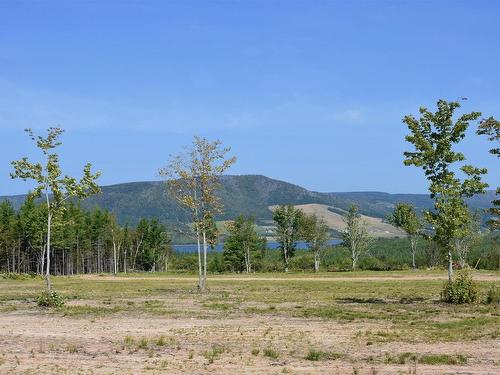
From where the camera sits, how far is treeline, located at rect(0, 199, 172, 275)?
102438 mm

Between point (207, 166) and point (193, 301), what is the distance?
37.8 feet

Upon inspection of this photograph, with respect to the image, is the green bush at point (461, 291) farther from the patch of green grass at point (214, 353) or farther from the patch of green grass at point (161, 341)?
the patch of green grass at point (161, 341)

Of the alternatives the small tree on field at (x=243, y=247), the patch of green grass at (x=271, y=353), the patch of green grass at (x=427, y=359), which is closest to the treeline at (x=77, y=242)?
the small tree on field at (x=243, y=247)

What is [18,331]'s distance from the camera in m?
21.5

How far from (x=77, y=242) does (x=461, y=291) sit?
94532 millimetres

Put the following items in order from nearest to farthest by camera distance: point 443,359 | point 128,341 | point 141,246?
1. point 443,359
2. point 128,341
3. point 141,246

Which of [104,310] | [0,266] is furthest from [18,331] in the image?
[0,266]

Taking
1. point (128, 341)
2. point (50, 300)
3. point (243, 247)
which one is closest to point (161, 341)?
point (128, 341)

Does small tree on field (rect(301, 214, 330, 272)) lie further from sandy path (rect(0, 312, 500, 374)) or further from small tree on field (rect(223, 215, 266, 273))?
sandy path (rect(0, 312, 500, 374))

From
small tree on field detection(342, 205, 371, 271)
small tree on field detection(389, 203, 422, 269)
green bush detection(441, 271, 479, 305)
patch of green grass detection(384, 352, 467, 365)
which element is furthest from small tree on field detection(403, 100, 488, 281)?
small tree on field detection(342, 205, 371, 271)

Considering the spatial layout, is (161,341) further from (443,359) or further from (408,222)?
(408,222)

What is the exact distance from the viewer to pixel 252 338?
1953 cm

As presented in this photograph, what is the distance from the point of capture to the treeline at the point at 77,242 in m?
102

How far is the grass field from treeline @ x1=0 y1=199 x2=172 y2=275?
59.8 m
